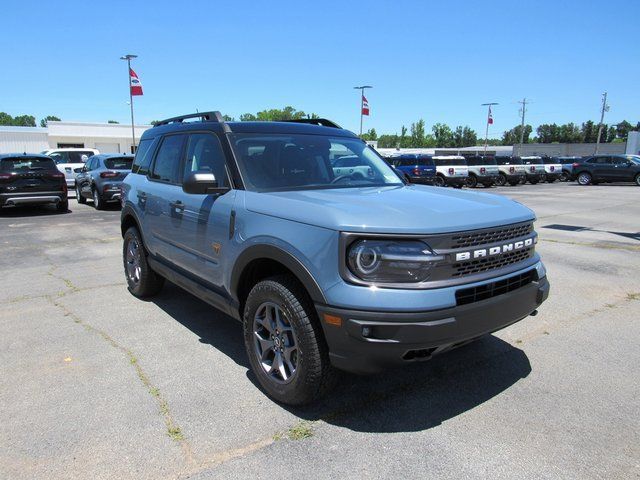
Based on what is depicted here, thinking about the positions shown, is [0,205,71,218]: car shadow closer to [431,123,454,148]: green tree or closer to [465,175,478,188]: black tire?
[465,175,478,188]: black tire

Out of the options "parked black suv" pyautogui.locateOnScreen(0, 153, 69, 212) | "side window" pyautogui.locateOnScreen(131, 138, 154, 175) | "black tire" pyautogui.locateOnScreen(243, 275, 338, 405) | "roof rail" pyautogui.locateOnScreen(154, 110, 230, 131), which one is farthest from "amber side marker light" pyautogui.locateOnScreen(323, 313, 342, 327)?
"parked black suv" pyautogui.locateOnScreen(0, 153, 69, 212)

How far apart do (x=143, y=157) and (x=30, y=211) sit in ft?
37.0

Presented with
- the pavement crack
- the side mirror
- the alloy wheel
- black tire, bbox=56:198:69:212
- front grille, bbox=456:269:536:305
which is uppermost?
the side mirror

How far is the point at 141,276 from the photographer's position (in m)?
5.49

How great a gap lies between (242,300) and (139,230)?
2410mm

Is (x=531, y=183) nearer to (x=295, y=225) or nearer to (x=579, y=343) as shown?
(x=579, y=343)

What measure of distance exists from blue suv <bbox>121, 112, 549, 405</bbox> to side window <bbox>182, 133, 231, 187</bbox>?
0.02 m

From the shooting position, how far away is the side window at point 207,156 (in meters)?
3.87

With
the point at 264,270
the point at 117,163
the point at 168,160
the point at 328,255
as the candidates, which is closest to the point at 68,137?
the point at 117,163

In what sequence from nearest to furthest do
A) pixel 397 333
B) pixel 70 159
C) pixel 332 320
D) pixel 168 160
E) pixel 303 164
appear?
1. pixel 397 333
2. pixel 332 320
3. pixel 303 164
4. pixel 168 160
5. pixel 70 159

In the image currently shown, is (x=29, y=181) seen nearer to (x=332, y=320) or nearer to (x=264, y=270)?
(x=264, y=270)

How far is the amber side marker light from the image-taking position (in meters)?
2.69

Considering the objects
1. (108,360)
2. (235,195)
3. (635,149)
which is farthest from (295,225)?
(635,149)

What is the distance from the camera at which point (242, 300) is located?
11.9 ft
